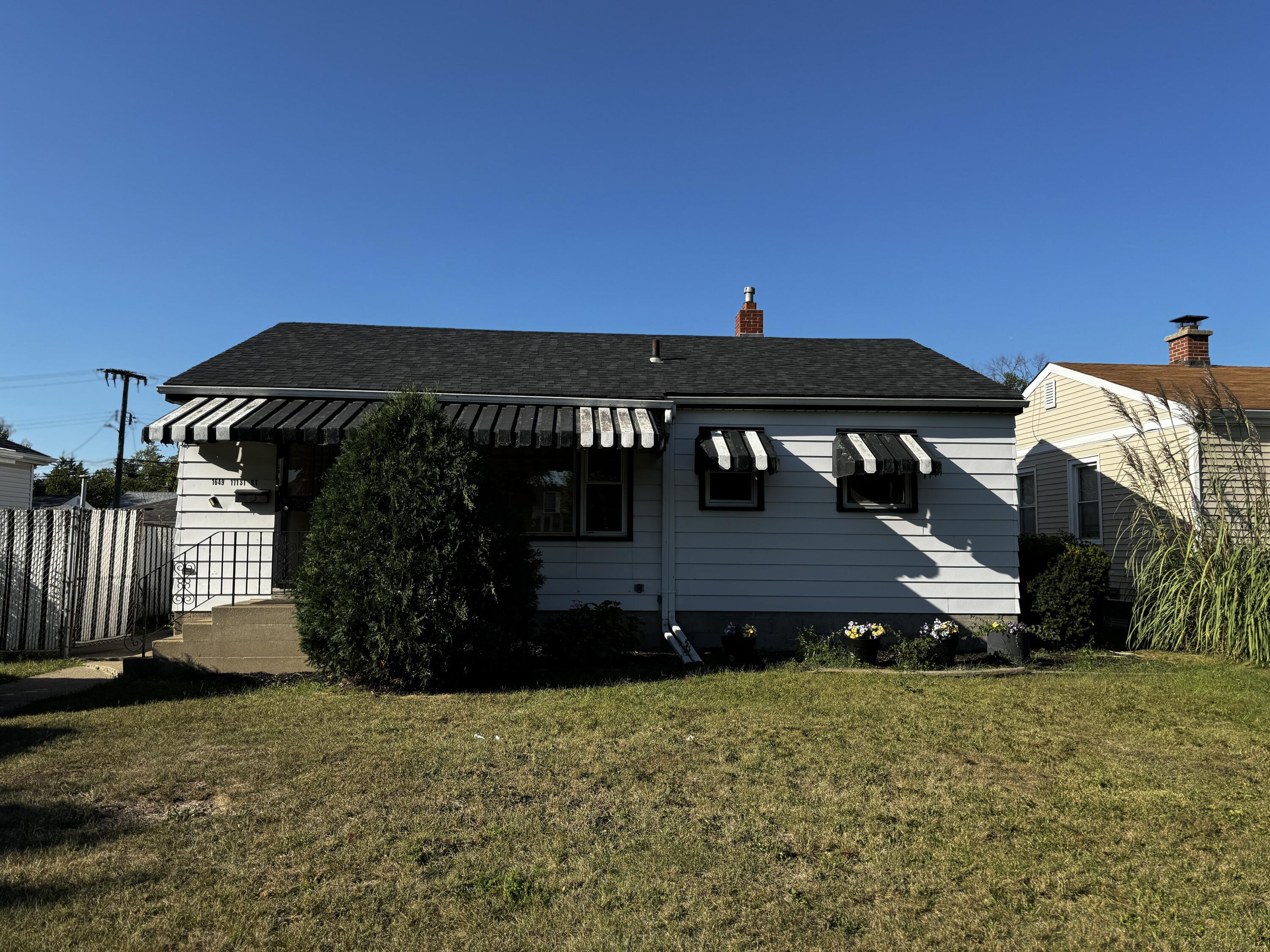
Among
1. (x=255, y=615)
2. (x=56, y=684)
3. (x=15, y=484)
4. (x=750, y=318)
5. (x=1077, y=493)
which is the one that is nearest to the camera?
(x=56, y=684)

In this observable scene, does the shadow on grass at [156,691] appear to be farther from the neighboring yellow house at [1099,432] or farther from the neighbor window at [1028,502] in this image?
the neighbor window at [1028,502]

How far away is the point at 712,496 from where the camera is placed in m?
10.8

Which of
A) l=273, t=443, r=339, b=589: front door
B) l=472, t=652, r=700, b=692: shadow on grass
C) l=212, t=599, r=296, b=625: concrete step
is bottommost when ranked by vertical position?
l=472, t=652, r=700, b=692: shadow on grass

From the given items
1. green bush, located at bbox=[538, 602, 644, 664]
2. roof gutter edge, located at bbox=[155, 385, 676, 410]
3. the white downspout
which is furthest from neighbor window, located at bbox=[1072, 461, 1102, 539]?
green bush, located at bbox=[538, 602, 644, 664]

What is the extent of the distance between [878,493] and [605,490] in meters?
3.83

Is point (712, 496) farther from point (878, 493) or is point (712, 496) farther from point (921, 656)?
point (921, 656)

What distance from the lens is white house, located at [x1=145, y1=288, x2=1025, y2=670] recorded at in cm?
1023

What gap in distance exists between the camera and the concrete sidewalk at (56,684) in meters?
7.68

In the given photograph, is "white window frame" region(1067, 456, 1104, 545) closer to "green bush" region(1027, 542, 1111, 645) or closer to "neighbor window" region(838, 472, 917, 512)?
"green bush" region(1027, 542, 1111, 645)

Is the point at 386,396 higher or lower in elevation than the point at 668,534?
higher

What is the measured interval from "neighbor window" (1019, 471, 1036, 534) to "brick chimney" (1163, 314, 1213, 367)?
4.17 metres

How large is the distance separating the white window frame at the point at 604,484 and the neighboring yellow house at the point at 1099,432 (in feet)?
29.2

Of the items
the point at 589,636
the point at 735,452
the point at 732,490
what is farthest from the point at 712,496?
the point at 589,636

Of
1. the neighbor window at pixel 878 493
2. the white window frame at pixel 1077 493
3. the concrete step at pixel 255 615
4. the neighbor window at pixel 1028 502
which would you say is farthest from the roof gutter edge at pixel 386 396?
the neighbor window at pixel 1028 502
